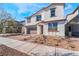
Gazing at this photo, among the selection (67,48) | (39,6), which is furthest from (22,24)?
(67,48)

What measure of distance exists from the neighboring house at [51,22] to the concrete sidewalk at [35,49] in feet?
1.40

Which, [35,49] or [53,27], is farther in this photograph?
[53,27]

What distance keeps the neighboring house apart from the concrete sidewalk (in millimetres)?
428

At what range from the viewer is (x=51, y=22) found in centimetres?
541

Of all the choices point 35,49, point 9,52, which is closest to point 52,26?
point 35,49

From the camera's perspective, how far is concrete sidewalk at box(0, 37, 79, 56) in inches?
199

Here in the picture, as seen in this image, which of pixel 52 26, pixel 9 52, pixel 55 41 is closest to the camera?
pixel 9 52

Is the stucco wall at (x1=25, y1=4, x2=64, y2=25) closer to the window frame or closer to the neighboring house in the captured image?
the neighboring house

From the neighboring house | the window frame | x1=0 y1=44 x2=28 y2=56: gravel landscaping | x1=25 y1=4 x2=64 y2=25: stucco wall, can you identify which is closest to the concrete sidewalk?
x1=0 y1=44 x2=28 y2=56: gravel landscaping

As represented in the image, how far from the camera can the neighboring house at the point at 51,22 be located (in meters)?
5.32

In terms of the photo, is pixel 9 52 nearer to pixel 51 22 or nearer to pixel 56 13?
pixel 51 22

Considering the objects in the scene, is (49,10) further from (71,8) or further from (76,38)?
(76,38)

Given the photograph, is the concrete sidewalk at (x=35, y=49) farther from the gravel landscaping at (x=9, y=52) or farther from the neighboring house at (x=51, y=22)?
the neighboring house at (x=51, y=22)

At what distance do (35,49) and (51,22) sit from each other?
988mm
